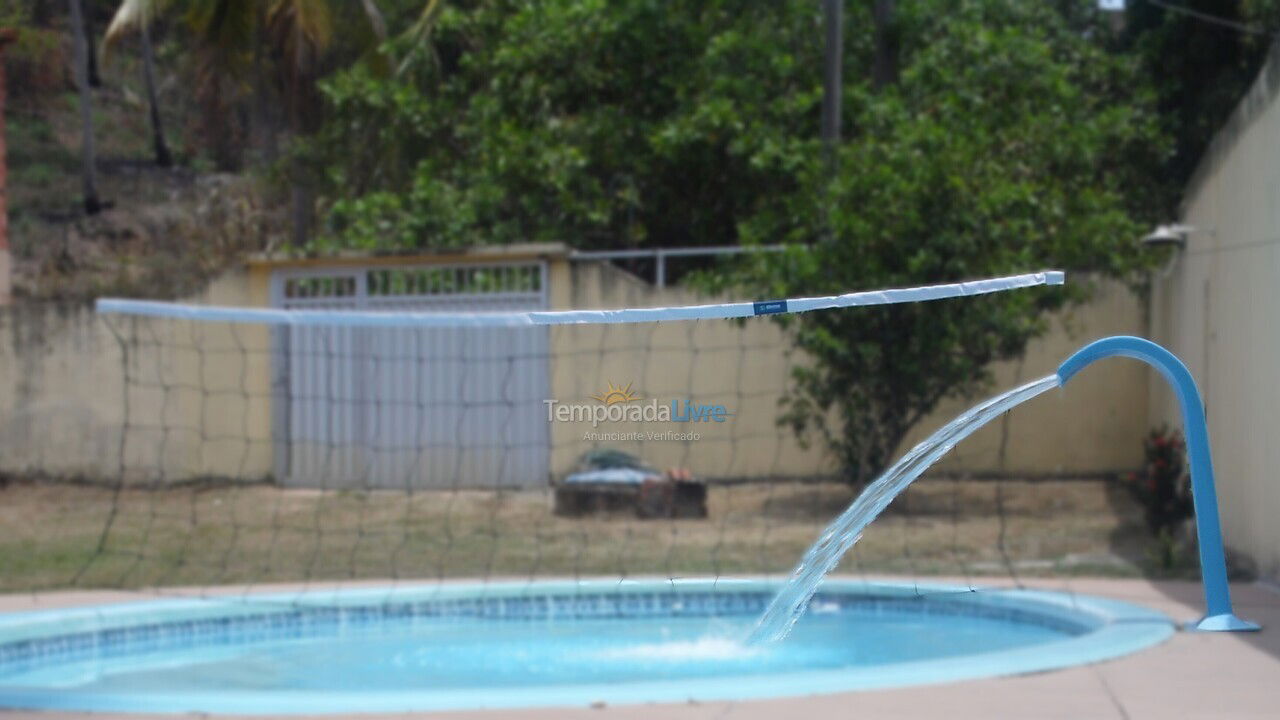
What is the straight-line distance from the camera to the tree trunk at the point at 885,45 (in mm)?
16094

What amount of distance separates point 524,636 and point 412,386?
5.99 m

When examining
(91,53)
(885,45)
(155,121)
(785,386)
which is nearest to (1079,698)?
(785,386)

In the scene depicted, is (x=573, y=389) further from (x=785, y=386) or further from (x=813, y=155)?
(x=813, y=155)

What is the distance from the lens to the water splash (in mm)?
5176

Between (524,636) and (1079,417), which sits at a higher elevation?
(1079,417)

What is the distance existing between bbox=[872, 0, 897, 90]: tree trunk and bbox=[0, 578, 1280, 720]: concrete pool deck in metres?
10.7

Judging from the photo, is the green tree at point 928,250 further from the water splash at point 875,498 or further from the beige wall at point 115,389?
the water splash at point 875,498

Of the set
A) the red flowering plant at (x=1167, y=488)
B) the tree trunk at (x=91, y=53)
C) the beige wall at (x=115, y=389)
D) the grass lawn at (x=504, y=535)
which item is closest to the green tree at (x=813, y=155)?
the grass lawn at (x=504, y=535)

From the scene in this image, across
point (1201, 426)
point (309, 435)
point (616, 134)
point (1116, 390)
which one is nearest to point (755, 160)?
point (616, 134)

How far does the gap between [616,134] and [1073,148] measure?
5087mm

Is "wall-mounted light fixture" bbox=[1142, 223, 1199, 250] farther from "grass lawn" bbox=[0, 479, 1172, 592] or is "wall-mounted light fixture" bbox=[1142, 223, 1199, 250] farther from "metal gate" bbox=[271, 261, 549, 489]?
"metal gate" bbox=[271, 261, 549, 489]

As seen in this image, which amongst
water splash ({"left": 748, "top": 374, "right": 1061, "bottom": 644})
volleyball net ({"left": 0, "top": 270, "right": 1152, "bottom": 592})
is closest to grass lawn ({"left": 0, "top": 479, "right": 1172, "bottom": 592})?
volleyball net ({"left": 0, "top": 270, "right": 1152, "bottom": 592})

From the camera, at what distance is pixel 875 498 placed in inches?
233

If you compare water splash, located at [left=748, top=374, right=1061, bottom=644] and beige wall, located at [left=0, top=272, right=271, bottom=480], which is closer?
water splash, located at [left=748, top=374, right=1061, bottom=644]
